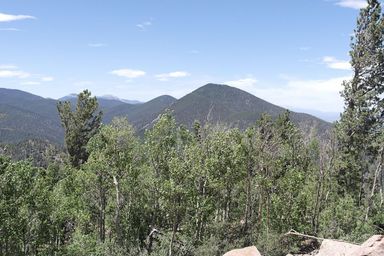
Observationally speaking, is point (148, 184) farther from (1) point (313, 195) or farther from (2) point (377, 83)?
(2) point (377, 83)

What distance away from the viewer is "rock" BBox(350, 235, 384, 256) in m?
20.1

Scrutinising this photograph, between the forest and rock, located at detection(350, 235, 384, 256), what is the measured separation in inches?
450

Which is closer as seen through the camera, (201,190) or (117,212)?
(201,190)

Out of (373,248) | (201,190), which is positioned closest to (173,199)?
(201,190)

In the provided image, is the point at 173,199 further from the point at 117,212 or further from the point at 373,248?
the point at 373,248

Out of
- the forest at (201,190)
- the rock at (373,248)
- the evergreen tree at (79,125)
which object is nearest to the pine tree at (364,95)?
the forest at (201,190)

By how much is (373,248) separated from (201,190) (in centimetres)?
1908

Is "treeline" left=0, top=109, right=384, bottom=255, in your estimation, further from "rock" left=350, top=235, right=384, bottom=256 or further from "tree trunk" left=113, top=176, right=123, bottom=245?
A: "rock" left=350, top=235, right=384, bottom=256

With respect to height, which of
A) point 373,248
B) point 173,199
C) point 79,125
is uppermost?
point 79,125

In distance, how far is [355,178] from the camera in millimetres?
46594

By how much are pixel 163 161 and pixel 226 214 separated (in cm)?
1083

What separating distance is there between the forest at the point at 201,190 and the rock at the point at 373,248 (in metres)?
11.4

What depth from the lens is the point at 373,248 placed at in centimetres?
2042

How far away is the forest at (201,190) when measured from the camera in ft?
111
